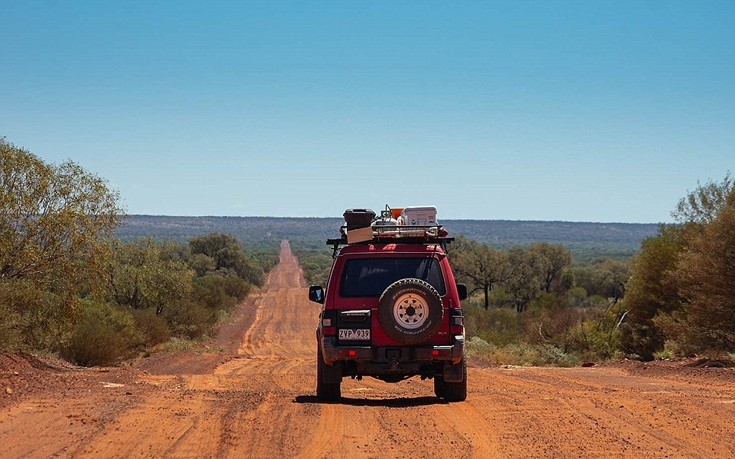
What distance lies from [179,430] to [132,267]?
30351 mm

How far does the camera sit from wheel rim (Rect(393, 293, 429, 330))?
1096 cm

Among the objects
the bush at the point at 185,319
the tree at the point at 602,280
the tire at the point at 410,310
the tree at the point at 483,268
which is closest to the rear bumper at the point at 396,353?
the tire at the point at 410,310

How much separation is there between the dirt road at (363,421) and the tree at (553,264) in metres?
57.0

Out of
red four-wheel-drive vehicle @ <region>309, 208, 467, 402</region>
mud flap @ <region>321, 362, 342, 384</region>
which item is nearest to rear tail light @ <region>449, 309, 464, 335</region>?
red four-wheel-drive vehicle @ <region>309, 208, 467, 402</region>

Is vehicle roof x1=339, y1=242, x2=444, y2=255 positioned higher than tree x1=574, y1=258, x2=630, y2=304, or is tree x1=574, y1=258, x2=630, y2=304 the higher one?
vehicle roof x1=339, y1=242, x2=444, y2=255

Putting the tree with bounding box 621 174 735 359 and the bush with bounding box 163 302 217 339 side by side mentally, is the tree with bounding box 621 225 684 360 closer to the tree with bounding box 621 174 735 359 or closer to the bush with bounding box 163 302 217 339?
the tree with bounding box 621 174 735 359

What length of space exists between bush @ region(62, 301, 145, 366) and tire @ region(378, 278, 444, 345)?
1400 cm

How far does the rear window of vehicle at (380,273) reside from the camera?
11430 mm

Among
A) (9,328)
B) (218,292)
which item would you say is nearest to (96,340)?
(9,328)

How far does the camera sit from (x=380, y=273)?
11531mm

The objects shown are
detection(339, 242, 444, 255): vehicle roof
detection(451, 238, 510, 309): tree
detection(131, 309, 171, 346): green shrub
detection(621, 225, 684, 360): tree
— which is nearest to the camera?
detection(339, 242, 444, 255): vehicle roof

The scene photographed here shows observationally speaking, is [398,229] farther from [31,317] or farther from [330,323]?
[31,317]

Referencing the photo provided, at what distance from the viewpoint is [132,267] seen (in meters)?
37.9

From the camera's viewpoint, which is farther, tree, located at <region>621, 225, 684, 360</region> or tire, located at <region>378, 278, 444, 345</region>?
tree, located at <region>621, 225, 684, 360</region>
